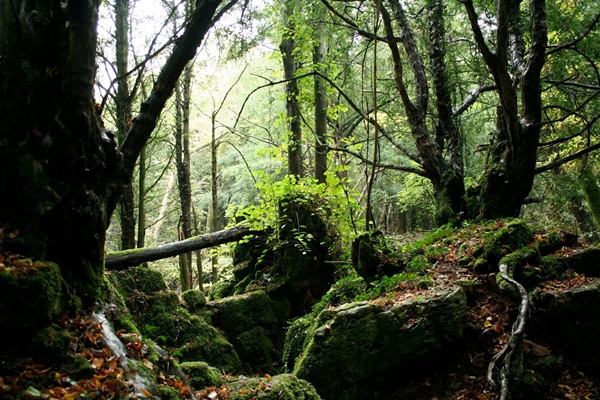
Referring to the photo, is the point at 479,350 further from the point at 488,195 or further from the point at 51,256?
the point at 51,256

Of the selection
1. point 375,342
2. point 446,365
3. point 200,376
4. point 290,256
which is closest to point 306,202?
point 290,256

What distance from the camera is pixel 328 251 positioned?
916 cm

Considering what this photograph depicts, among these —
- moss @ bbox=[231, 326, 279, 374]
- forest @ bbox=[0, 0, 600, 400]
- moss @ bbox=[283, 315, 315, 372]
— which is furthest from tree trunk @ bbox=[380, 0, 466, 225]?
moss @ bbox=[231, 326, 279, 374]

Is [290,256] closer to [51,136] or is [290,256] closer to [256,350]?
[256,350]

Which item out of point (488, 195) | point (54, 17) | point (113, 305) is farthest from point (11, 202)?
point (488, 195)

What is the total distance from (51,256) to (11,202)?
458 millimetres

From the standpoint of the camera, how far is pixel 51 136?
2797 mm

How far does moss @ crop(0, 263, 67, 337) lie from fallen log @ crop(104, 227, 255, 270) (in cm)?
474

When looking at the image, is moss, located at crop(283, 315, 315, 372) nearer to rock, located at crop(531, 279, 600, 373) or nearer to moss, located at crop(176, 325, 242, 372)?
moss, located at crop(176, 325, 242, 372)

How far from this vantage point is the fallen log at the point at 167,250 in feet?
23.3

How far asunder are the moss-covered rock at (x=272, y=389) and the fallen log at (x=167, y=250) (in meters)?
4.46

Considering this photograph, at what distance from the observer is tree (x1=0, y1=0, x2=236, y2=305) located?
105 inches

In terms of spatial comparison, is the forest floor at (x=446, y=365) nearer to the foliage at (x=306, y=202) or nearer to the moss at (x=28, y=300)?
the moss at (x=28, y=300)

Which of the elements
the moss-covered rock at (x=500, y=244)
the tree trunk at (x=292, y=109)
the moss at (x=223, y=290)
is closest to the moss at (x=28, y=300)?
the moss-covered rock at (x=500, y=244)
